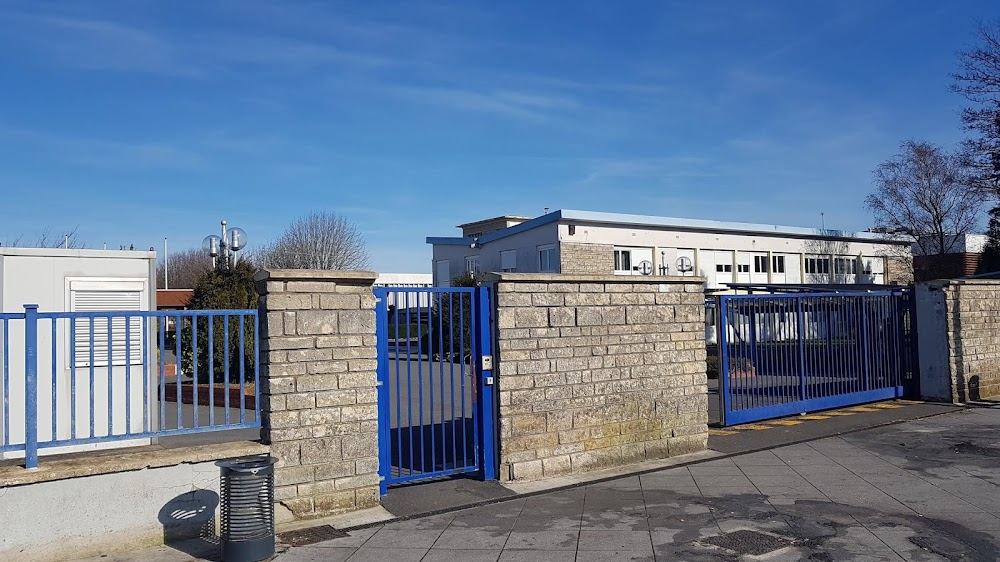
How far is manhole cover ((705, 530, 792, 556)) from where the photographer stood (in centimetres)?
582

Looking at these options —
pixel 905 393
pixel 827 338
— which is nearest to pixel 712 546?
pixel 827 338

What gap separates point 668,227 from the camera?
106 ft

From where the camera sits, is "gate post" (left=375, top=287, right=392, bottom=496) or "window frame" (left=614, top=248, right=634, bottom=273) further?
"window frame" (left=614, top=248, right=634, bottom=273)

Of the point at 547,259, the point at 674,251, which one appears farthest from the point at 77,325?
the point at 674,251

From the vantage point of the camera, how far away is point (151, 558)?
5789 mm

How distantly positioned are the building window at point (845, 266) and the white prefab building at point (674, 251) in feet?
0.17

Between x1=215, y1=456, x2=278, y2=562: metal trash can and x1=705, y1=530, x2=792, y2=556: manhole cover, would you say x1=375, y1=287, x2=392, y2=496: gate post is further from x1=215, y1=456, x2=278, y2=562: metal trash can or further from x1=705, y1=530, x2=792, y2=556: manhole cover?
x1=705, y1=530, x2=792, y2=556: manhole cover

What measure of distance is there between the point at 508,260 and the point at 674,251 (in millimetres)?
7245

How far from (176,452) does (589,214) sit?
2498 centimetres

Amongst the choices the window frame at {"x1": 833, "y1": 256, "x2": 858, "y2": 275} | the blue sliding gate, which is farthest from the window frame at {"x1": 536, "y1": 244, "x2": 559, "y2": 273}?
the window frame at {"x1": 833, "y1": 256, "x2": 858, "y2": 275}

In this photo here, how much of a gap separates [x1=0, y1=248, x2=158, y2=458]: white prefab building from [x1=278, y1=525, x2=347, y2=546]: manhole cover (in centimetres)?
308

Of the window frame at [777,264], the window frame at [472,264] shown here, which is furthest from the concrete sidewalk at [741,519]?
the window frame at [777,264]

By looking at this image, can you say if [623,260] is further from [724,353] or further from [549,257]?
[724,353]

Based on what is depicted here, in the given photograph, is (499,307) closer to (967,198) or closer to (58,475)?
(58,475)
